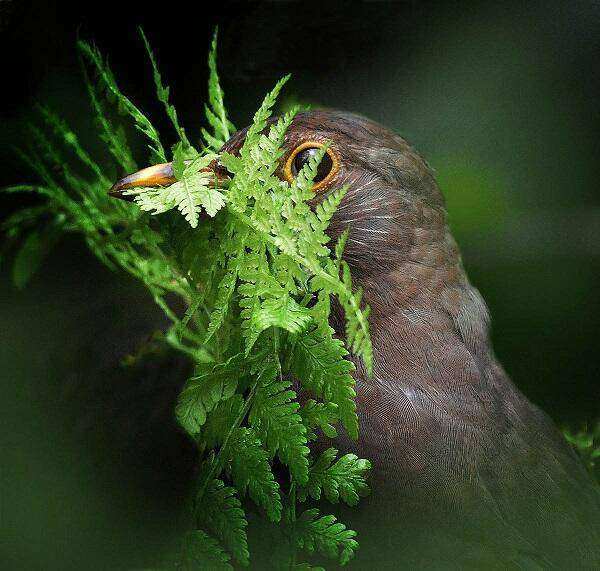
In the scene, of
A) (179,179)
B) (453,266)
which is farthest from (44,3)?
(453,266)

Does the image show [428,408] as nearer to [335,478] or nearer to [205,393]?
[335,478]

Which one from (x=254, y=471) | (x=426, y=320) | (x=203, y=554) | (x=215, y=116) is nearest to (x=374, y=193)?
(x=426, y=320)

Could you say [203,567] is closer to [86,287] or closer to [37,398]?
[37,398]

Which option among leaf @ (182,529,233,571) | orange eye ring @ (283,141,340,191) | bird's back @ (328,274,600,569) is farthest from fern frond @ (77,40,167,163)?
leaf @ (182,529,233,571)

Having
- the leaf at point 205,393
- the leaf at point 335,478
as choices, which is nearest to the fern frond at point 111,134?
the leaf at point 205,393

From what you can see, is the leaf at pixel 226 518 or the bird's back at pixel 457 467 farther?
the bird's back at pixel 457 467

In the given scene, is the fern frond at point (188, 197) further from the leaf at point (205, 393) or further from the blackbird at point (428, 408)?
the leaf at point (205, 393)
